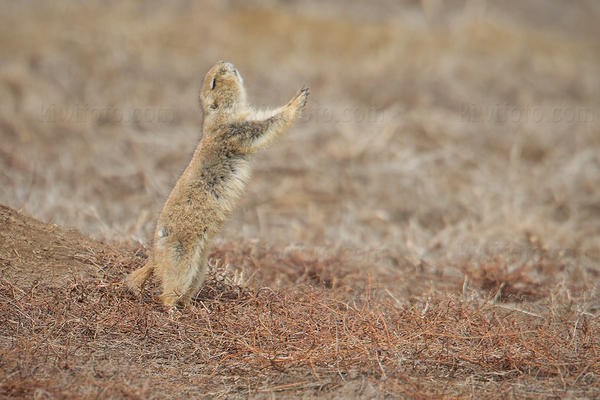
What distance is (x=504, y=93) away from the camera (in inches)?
570

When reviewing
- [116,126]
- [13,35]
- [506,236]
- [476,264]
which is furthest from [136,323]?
[13,35]

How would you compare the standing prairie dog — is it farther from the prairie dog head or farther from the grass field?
the grass field

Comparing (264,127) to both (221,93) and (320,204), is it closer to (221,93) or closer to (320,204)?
(221,93)

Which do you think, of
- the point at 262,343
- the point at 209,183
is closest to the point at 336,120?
the point at 209,183

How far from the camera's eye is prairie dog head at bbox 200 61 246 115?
4.38m

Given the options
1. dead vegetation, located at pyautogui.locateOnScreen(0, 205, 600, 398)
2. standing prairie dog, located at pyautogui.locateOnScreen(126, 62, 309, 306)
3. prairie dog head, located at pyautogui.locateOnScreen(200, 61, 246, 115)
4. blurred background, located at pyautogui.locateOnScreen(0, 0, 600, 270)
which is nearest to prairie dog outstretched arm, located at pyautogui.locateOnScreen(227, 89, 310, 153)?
standing prairie dog, located at pyautogui.locateOnScreen(126, 62, 309, 306)

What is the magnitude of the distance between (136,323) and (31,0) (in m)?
18.0

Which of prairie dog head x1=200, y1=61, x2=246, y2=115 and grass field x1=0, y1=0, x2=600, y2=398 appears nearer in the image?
grass field x1=0, y1=0, x2=600, y2=398

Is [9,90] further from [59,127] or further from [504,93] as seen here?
[504,93]

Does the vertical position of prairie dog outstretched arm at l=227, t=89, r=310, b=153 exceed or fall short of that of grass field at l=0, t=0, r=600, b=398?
it exceeds it

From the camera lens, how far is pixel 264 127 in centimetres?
427

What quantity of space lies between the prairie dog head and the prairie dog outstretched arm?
19 cm

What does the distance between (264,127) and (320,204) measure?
4.21m

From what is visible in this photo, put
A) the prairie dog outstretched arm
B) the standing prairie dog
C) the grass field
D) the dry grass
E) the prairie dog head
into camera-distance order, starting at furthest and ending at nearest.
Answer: the prairie dog head, the prairie dog outstretched arm, the standing prairie dog, the grass field, the dry grass
